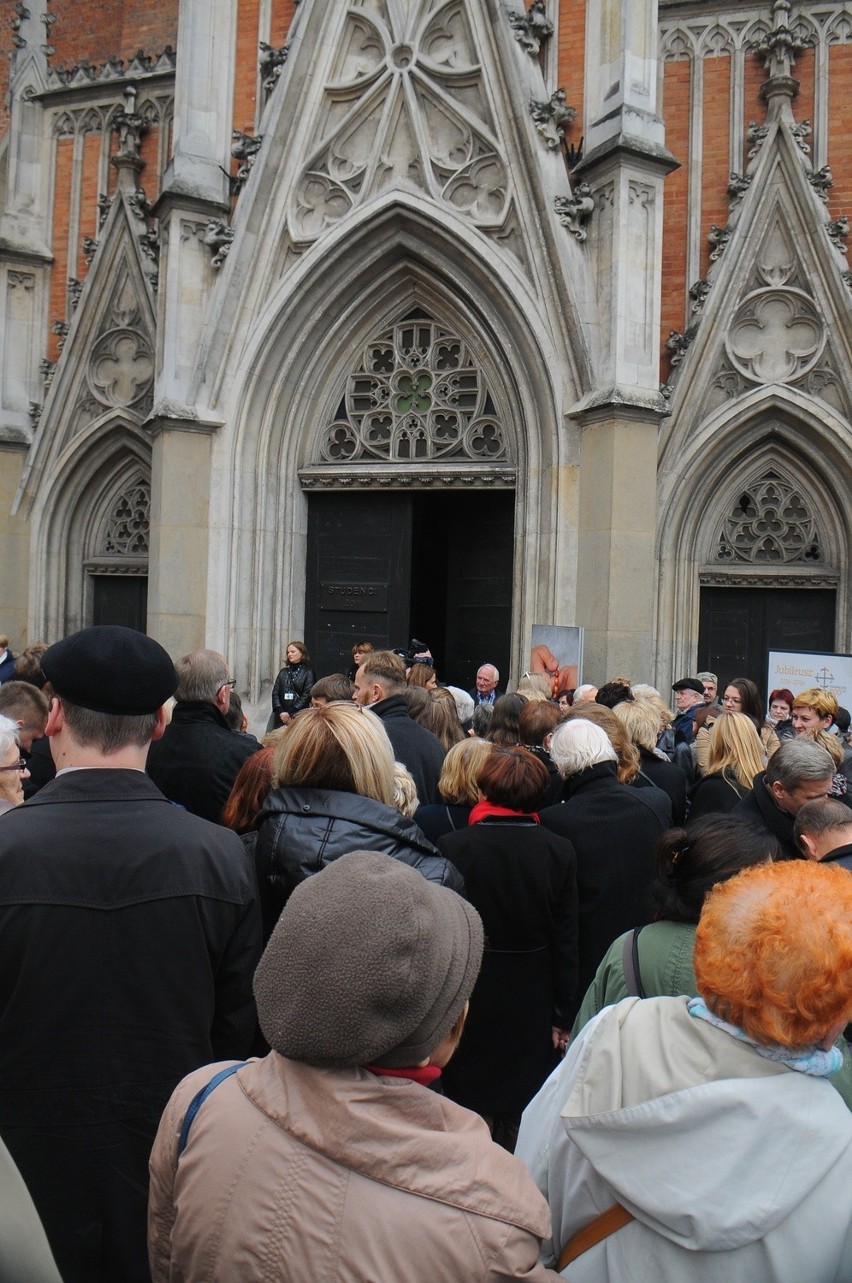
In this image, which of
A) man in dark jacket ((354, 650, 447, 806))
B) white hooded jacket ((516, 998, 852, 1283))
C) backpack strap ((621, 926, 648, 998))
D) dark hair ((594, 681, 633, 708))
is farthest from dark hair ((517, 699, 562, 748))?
white hooded jacket ((516, 998, 852, 1283))

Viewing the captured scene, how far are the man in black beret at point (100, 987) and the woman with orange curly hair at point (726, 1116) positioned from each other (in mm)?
783

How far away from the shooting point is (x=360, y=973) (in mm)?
1327

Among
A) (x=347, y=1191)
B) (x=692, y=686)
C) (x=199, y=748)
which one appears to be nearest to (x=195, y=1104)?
(x=347, y=1191)

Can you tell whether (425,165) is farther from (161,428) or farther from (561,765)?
(561,765)

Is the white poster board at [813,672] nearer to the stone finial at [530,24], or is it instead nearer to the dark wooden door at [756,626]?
the dark wooden door at [756,626]

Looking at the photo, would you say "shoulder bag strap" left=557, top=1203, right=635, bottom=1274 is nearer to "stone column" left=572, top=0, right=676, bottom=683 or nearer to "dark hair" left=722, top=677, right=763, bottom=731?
"dark hair" left=722, top=677, right=763, bottom=731

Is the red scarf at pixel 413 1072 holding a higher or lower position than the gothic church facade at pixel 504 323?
lower

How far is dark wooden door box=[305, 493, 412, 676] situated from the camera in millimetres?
11688

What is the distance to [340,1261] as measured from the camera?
1.23 meters

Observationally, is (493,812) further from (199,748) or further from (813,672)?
(813,672)

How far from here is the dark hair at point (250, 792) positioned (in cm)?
338

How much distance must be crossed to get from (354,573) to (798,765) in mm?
8337

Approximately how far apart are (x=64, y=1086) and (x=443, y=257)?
10.2 m

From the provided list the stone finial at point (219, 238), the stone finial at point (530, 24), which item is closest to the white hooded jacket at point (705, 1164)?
the stone finial at point (219, 238)
